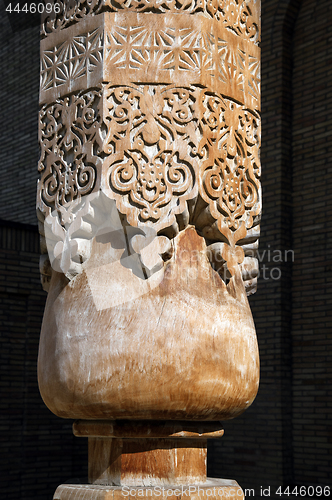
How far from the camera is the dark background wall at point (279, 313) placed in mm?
6535

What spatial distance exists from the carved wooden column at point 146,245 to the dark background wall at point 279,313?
4.93 m

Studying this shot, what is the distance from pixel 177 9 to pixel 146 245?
69 cm

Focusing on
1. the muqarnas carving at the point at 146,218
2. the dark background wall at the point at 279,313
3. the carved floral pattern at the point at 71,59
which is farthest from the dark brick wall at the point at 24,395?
the muqarnas carving at the point at 146,218

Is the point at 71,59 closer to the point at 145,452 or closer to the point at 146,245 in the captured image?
the point at 146,245

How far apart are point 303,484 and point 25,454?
10.3 ft

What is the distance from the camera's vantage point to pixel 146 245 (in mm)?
1664

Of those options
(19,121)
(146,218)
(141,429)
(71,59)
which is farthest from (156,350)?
(19,121)

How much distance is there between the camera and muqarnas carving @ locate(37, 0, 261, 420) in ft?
5.29

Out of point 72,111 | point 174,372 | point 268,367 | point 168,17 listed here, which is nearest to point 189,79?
point 168,17

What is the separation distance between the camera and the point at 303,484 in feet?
21.0

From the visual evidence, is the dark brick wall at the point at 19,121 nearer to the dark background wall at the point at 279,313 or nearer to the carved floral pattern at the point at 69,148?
the dark background wall at the point at 279,313

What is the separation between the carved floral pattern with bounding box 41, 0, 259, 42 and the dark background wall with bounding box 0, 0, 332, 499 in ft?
15.8

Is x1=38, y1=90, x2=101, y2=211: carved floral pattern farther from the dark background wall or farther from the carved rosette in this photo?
the dark background wall

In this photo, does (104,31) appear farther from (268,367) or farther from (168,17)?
(268,367)
